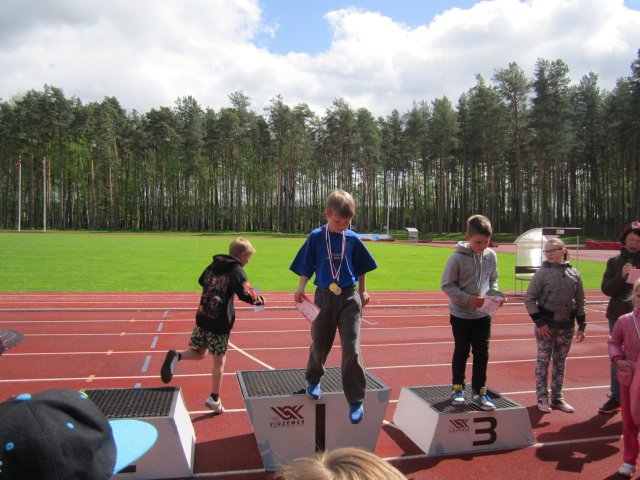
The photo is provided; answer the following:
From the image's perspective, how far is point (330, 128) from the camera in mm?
59312

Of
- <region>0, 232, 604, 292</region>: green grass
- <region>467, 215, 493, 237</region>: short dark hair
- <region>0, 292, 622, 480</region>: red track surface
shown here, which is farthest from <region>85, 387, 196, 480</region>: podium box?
<region>0, 232, 604, 292</region>: green grass

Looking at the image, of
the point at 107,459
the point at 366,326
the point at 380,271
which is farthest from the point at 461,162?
the point at 107,459

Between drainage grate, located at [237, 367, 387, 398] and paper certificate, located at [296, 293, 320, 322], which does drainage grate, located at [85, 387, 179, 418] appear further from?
→ paper certificate, located at [296, 293, 320, 322]

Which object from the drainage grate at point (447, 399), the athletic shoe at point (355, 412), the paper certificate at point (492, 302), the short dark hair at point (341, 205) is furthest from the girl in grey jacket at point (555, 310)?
the short dark hair at point (341, 205)

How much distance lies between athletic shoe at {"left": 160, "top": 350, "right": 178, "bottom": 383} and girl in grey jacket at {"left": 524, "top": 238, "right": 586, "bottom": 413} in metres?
3.63

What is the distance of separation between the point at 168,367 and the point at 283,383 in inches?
43.2

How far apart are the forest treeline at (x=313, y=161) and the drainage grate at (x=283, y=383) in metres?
47.2

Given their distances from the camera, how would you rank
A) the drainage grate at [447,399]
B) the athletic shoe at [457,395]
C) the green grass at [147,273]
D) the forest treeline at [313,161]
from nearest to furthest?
1. the drainage grate at [447,399]
2. the athletic shoe at [457,395]
3. the green grass at [147,273]
4. the forest treeline at [313,161]

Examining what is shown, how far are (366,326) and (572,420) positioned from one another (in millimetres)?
4847

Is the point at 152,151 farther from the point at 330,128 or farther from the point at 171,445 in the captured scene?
the point at 171,445

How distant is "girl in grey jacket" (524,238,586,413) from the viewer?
16.3ft

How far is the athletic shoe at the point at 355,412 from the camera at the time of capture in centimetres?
364

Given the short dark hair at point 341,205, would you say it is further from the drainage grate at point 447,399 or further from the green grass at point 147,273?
the green grass at point 147,273

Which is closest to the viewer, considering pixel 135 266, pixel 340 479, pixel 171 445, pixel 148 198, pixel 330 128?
pixel 340 479
